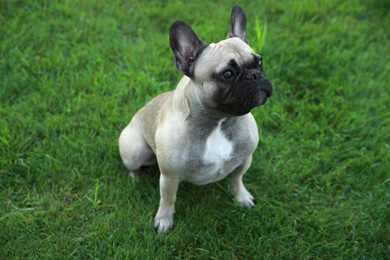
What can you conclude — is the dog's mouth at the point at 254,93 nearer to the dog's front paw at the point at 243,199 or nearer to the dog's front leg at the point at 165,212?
the dog's front leg at the point at 165,212

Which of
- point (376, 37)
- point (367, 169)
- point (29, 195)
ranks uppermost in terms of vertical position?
point (376, 37)

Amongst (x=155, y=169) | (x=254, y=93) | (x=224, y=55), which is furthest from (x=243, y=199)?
(x=224, y=55)

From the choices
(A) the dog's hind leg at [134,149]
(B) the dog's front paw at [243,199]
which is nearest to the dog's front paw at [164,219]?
(A) the dog's hind leg at [134,149]

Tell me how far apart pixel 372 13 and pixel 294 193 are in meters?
2.86

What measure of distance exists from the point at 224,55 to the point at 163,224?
1.45 meters

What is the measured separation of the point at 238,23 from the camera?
9.61 ft

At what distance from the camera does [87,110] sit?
4281mm

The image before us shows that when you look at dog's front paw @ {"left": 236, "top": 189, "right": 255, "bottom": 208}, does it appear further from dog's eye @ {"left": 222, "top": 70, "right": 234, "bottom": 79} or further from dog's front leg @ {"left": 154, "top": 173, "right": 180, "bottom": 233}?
dog's eye @ {"left": 222, "top": 70, "right": 234, "bottom": 79}

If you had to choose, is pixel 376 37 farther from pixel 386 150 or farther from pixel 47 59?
pixel 47 59

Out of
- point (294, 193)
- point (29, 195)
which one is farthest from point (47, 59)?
point (294, 193)

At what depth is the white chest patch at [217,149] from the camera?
293 centimetres

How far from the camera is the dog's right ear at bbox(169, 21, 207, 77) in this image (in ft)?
8.94

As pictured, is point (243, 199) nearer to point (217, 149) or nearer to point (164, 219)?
point (164, 219)

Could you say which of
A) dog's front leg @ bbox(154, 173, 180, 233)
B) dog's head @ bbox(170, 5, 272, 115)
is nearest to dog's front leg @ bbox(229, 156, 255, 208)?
dog's front leg @ bbox(154, 173, 180, 233)
